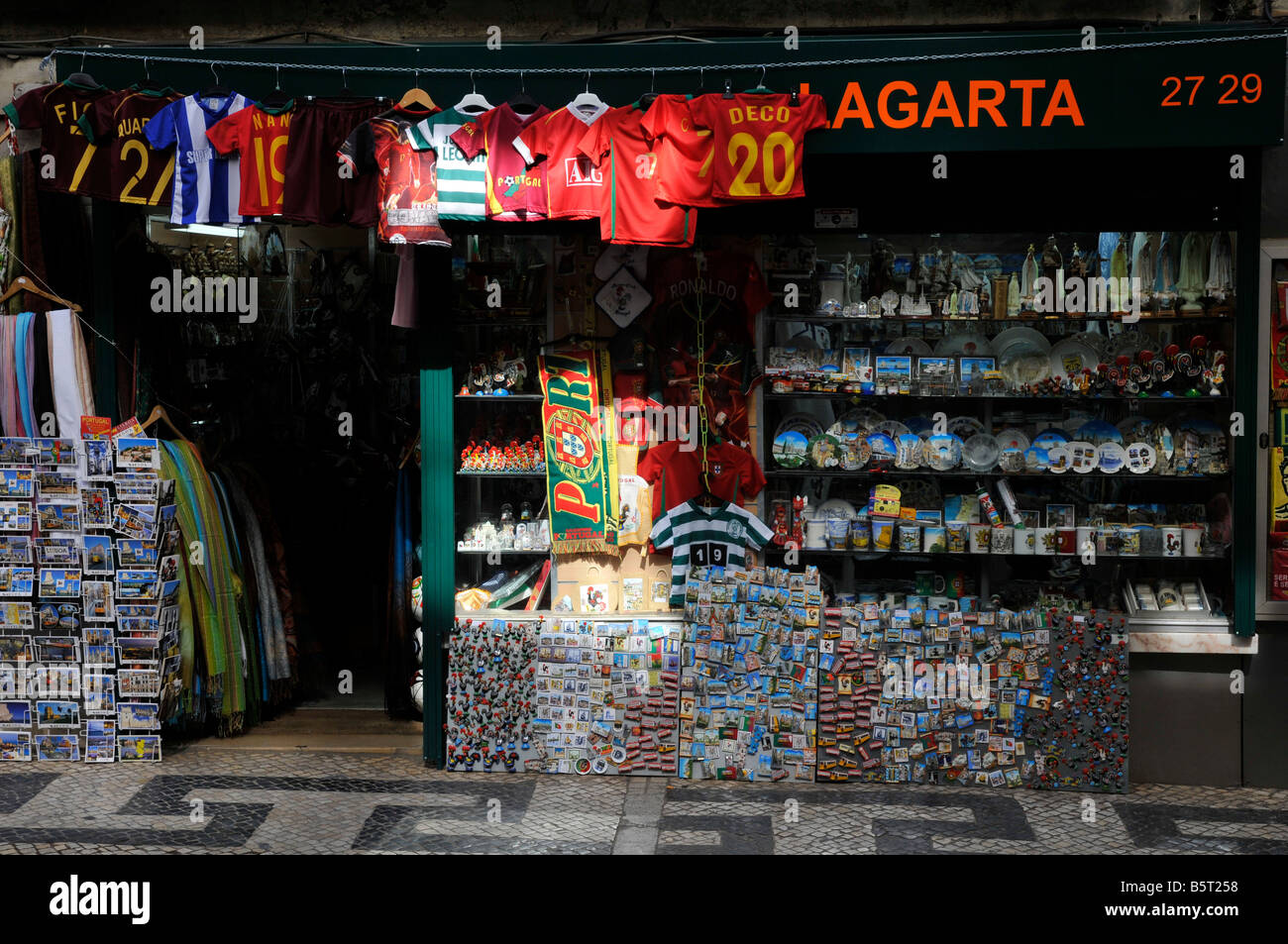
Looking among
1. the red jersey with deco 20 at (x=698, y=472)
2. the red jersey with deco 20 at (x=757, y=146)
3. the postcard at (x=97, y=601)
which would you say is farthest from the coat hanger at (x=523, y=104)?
the postcard at (x=97, y=601)

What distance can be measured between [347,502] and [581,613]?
2.77 metres

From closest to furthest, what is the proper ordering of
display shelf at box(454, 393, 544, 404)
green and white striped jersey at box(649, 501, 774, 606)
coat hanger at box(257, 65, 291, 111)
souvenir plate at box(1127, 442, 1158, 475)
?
1. coat hanger at box(257, 65, 291, 111)
2. souvenir plate at box(1127, 442, 1158, 475)
3. green and white striped jersey at box(649, 501, 774, 606)
4. display shelf at box(454, 393, 544, 404)

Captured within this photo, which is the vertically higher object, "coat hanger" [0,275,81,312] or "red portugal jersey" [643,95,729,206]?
"red portugal jersey" [643,95,729,206]

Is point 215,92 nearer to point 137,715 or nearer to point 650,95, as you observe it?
point 650,95

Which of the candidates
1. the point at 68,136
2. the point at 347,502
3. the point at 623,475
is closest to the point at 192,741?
the point at 347,502

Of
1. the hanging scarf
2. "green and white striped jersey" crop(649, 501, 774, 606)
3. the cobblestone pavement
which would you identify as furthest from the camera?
the hanging scarf

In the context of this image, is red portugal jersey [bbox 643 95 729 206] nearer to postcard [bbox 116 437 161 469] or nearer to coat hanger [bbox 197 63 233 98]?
coat hanger [bbox 197 63 233 98]

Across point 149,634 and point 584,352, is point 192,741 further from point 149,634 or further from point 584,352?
point 584,352

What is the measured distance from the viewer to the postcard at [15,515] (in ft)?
23.5

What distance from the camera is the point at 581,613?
7371mm

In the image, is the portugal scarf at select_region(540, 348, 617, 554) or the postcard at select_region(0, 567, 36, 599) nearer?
the postcard at select_region(0, 567, 36, 599)

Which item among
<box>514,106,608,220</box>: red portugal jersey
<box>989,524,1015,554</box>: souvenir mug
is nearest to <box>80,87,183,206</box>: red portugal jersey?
<box>514,106,608,220</box>: red portugal jersey

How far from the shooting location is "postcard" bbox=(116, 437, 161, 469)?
7211mm

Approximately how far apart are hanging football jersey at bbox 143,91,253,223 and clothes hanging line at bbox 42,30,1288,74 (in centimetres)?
38
